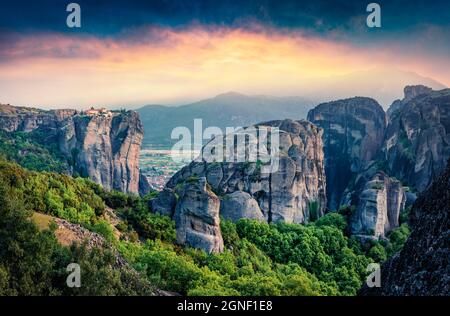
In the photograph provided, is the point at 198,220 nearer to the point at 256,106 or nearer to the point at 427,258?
the point at 427,258

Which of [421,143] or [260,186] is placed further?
[421,143]

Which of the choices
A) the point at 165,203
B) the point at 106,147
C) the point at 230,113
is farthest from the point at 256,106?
the point at 165,203

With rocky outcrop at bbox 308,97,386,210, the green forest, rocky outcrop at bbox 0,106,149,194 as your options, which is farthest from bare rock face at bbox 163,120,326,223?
rocky outcrop at bbox 0,106,149,194

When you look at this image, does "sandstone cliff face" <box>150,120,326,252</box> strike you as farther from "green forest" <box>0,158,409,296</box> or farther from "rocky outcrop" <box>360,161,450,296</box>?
"rocky outcrop" <box>360,161,450,296</box>

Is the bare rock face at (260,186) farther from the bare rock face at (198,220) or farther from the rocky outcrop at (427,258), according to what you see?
the rocky outcrop at (427,258)

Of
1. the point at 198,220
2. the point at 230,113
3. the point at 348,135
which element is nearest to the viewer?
the point at 198,220

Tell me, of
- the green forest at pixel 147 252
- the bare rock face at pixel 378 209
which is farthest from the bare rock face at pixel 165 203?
the bare rock face at pixel 378 209

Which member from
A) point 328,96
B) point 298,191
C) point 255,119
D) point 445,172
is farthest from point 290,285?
point 255,119
